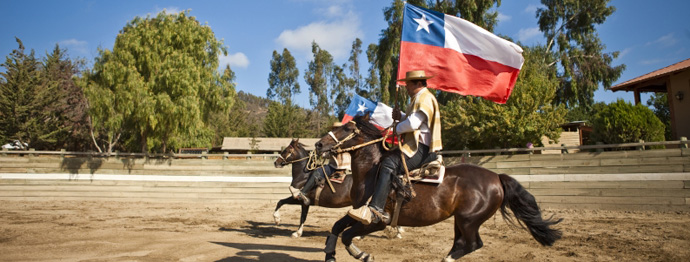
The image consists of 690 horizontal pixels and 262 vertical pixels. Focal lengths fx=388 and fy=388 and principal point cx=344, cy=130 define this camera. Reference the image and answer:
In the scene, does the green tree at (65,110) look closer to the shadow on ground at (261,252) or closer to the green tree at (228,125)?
the green tree at (228,125)

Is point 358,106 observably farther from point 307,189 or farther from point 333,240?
point 333,240

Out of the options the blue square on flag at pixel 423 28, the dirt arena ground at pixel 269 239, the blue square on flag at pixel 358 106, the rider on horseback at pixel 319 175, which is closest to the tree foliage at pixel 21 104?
the dirt arena ground at pixel 269 239

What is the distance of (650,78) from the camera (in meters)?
15.2

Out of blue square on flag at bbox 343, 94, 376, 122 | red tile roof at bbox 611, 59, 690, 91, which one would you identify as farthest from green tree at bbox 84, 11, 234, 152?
red tile roof at bbox 611, 59, 690, 91

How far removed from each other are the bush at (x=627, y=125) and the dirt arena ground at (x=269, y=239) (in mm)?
3956

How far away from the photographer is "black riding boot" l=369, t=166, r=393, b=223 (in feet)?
15.5

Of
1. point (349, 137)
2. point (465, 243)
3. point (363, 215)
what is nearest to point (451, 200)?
point (465, 243)

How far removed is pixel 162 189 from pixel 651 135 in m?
18.0

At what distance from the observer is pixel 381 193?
4754mm

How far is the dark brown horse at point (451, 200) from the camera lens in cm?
498

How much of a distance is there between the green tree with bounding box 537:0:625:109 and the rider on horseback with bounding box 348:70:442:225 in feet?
80.7

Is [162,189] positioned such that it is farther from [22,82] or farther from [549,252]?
[22,82]

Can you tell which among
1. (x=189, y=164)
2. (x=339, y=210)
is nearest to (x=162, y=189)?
(x=189, y=164)

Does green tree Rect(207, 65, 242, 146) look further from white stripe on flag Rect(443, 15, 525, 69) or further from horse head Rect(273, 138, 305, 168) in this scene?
white stripe on flag Rect(443, 15, 525, 69)
